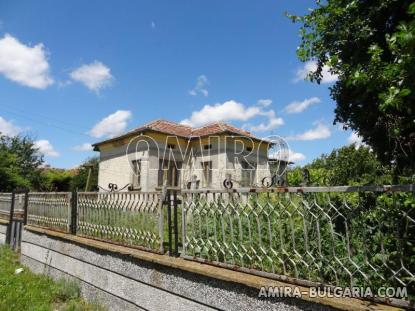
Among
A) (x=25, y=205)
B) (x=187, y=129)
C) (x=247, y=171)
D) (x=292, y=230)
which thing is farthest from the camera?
(x=187, y=129)

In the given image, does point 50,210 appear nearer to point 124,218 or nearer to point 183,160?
point 124,218

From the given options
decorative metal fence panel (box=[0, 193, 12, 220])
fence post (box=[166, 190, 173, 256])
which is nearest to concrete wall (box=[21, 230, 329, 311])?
fence post (box=[166, 190, 173, 256])

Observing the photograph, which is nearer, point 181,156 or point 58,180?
point 181,156

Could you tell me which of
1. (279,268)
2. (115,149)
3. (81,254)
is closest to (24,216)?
(81,254)

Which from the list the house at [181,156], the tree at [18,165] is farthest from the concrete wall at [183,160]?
the tree at [18,165]

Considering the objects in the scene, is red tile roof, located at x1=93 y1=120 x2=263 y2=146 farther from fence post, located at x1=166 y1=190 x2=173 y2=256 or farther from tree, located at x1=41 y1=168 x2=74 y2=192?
fence post, located at x1=166 y1=190 x2=173 y2=256

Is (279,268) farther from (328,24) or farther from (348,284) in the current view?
(328,24)

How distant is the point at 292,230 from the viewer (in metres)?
2.87

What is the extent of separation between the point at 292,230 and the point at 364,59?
2264mm

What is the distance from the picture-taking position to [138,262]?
4332 millimetres

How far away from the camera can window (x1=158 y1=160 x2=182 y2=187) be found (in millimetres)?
16484

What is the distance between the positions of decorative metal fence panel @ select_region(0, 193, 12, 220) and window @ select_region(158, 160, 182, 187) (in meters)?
7.22

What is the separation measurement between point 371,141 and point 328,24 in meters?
1.86

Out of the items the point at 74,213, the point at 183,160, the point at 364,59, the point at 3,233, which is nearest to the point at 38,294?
the point at 74,213
